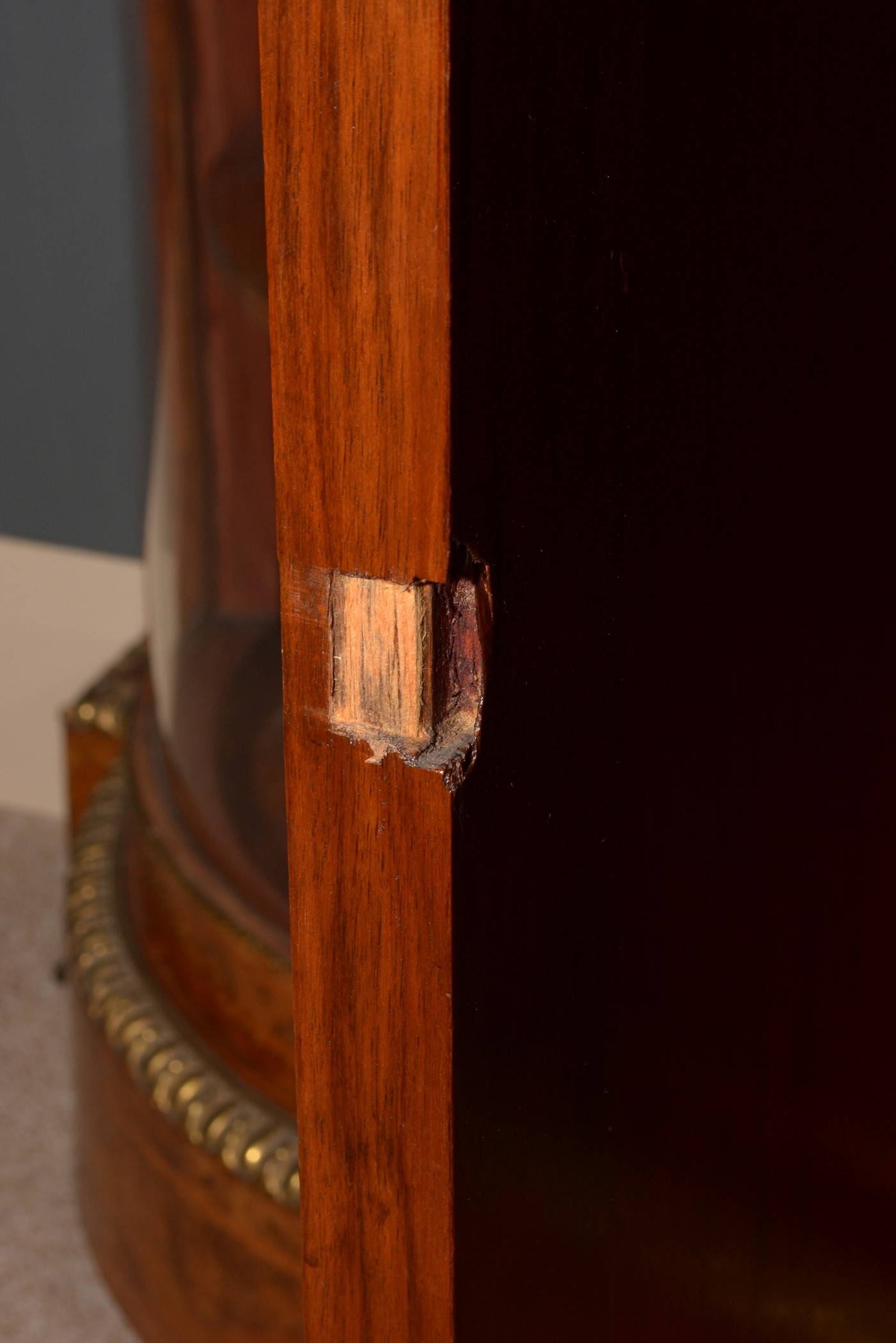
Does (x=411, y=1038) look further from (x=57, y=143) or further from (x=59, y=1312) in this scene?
(x=57, y=143)

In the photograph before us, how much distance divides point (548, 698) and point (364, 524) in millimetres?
50

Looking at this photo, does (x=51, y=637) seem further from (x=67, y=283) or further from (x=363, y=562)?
(x=363, y=562)

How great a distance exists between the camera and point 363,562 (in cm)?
26

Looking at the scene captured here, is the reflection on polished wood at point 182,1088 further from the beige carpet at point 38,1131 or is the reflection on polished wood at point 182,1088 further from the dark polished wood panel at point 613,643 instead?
the dark polished wood panel at point 613,643

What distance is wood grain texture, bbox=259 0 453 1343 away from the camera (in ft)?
0.77

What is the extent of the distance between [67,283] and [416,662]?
1172mm

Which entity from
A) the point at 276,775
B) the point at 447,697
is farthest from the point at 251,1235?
the point at 447,697

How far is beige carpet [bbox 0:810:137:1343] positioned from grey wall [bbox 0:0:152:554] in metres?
0.32

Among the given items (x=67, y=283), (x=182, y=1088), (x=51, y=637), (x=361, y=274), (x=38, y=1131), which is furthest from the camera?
(x=51, y=637)

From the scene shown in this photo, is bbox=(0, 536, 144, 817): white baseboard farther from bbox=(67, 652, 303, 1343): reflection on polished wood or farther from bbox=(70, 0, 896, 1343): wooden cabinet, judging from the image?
bbox=(70, 0, 896, 1343): wooden cabinet

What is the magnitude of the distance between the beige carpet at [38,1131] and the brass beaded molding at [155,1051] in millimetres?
204

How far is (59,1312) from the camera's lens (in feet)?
3.06

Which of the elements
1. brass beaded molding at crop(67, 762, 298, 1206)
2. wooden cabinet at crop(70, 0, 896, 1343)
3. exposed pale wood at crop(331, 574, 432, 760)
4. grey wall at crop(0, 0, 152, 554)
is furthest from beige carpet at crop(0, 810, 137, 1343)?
exposed pale wood at crop(331, 574, 432, 760)

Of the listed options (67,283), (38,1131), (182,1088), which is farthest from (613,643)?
(67,283)
